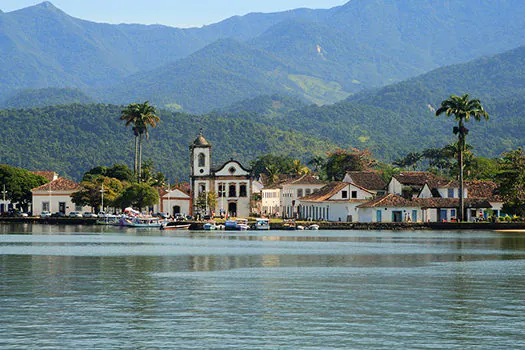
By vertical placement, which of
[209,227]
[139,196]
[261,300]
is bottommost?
[261,300]

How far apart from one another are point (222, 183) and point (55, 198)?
3217 centimetres

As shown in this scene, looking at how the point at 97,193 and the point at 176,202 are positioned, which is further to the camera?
the point at 176,202

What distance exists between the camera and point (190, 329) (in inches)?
1400

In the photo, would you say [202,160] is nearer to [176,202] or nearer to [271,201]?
[176,202]

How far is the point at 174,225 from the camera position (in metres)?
147

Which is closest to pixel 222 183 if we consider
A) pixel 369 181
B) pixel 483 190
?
pixel 369 181

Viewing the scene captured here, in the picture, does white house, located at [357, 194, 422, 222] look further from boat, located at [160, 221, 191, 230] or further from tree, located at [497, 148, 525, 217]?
boat, located at [160, 221, 191, 230]

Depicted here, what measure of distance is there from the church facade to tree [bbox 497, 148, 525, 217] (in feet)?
181

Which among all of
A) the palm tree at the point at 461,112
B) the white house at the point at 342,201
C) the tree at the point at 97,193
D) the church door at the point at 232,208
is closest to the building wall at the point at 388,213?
the white house at the point at 342,201

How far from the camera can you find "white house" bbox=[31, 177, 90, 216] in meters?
176

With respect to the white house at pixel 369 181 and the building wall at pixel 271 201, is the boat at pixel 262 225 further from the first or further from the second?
the building wall at pixel 271 201

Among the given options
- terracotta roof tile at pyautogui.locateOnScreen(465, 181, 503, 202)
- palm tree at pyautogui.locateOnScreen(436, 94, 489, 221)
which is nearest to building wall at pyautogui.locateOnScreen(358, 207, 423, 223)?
palm tree at pyautogui.locateOnScreen(436, 94, 489, 221)

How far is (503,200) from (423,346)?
105 metres

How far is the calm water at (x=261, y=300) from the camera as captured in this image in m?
33.7
